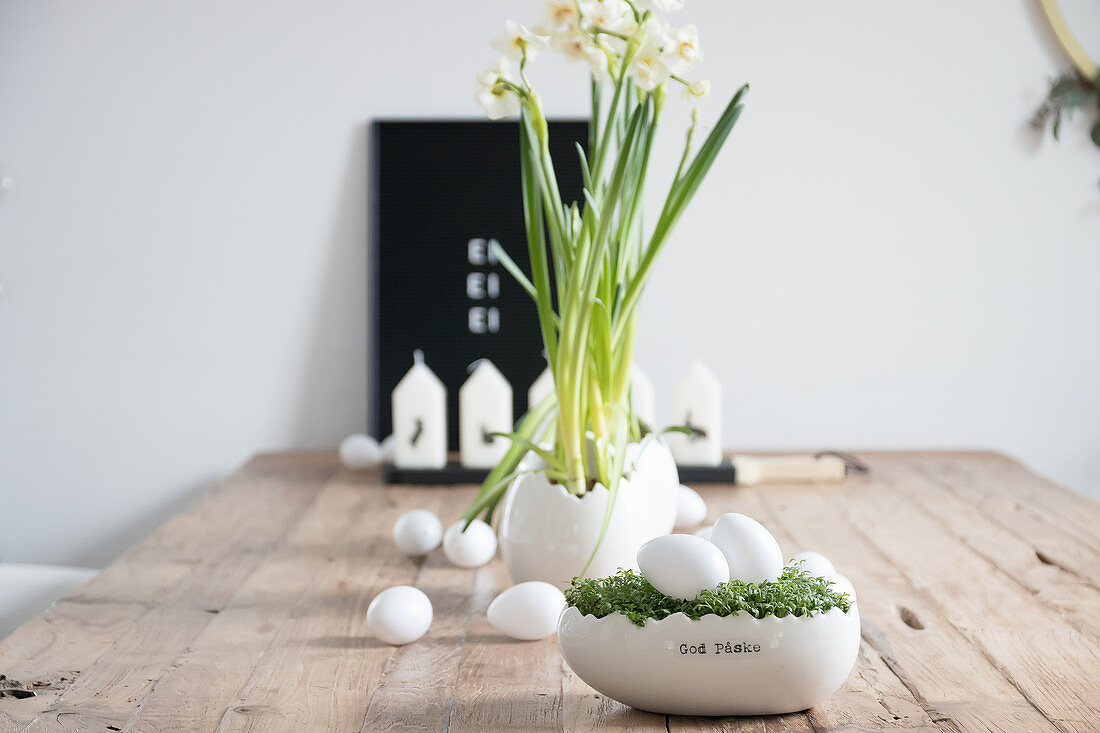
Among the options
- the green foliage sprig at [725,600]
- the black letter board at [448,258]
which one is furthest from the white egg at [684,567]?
the black letter board at [448,258]

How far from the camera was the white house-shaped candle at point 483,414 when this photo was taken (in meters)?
1.57

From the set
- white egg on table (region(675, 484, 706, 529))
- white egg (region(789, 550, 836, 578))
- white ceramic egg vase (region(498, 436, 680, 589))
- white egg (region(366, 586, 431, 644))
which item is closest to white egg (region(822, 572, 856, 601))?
white egg (region(789, 550, 836, 578))

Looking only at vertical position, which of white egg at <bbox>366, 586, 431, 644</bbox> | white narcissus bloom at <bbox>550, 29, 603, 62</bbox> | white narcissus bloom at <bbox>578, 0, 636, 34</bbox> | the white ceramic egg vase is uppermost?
white narcissus bloom at <bbox>578, 0, 636, 34</bbox>

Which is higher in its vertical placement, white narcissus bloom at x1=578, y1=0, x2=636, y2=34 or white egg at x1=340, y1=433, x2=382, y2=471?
white narcissus bloom at x1=578, y1=0, x2=636, y2=34

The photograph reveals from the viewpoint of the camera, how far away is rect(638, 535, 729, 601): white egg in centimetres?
73

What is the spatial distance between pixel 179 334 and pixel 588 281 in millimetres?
1198

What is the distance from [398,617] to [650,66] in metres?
0.53

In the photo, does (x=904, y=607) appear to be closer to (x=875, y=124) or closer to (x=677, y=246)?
(x=677, y=246)

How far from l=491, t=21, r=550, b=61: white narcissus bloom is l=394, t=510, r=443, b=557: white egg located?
0.56 metres

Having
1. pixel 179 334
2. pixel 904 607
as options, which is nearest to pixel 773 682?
pixel 904 607

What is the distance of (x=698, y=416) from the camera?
5.27 ft

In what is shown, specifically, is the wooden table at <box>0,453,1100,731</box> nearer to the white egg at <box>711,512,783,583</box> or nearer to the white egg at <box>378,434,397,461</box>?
the white egg at <box>711,512,783,583</box>

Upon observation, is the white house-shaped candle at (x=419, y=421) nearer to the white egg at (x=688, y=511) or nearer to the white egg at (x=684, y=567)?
the white egg at (x=688, y=511)

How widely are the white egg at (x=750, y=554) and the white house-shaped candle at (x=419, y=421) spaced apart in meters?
0.88
